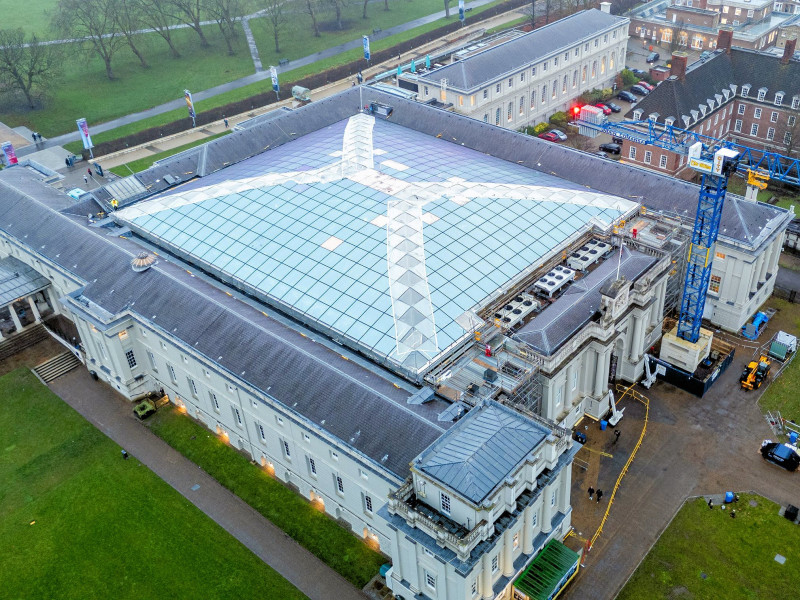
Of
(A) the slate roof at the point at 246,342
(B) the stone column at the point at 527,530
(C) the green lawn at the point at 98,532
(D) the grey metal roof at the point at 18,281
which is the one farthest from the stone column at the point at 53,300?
(B) the stone column at the point at 527,530

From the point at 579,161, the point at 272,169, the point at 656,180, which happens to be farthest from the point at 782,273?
the point at 272,169

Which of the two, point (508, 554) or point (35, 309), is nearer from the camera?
point (508, 554)

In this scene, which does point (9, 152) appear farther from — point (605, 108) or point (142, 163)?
point (605, 108)

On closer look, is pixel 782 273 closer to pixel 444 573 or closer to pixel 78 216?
pixel 444 573

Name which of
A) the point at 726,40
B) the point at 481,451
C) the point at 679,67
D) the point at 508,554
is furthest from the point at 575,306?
the point at 726,40

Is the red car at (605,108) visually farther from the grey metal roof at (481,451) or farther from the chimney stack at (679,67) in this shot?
the grey metal roof at (481,451)
